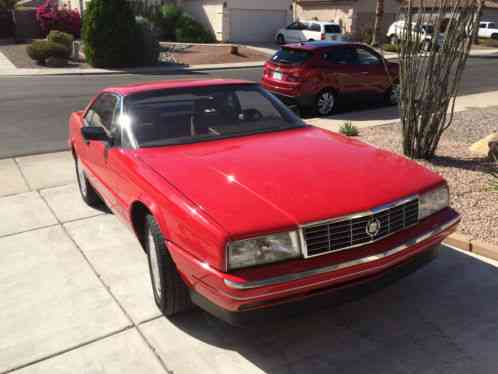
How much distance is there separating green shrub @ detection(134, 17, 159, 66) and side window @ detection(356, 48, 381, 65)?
14.0 m

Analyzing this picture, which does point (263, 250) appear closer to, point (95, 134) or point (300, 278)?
point (300, 278)

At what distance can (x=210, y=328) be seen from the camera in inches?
136

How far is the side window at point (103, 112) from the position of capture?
4.57 metres

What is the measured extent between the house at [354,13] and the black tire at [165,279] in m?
36.7

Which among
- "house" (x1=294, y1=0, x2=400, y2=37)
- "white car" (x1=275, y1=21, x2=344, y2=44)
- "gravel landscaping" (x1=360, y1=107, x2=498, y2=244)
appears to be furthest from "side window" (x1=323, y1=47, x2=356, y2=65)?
"house" (x1=294, y1=0, x2=400, y2=37)

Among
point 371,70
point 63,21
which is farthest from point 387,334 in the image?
point 63,21

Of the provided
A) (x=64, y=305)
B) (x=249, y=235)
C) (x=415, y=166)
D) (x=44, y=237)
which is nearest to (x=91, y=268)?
(x=64, y=305)

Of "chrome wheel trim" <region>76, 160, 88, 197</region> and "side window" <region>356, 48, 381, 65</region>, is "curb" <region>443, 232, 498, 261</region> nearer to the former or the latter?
"chrome wheel trim" <region>76, 160, 88, 197</region>

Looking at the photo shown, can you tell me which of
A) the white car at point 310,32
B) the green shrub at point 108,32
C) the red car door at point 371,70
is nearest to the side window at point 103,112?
the red car door at point 371,70

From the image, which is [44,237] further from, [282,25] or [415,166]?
[282,25]

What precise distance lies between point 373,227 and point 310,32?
100 ft

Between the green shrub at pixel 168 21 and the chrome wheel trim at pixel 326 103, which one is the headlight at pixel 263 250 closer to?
the chrome wheel trim at pixel 326 103

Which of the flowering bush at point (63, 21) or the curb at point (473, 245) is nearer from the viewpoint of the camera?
the curb at point (473, 245)

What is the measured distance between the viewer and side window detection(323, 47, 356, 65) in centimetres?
1120
